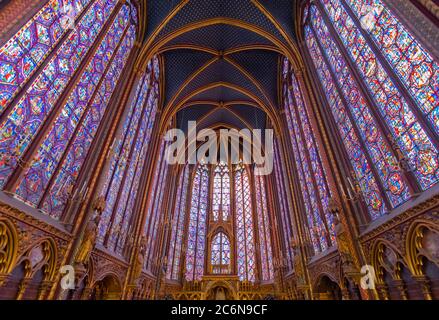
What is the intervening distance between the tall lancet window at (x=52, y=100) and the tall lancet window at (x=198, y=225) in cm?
1541

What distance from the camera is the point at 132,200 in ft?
44.4

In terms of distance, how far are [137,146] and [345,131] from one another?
1129 centimetres

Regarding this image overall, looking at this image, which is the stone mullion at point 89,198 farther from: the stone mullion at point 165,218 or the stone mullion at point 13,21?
the stone mullion at point 165,218

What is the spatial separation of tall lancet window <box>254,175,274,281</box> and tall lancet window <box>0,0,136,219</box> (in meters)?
16.2

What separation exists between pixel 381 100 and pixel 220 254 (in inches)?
725

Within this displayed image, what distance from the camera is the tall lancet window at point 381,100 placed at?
6039 millimetres

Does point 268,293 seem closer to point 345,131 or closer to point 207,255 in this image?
point 207,255

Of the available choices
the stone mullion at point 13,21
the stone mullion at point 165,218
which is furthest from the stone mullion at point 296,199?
the stone mullion at point 13,21

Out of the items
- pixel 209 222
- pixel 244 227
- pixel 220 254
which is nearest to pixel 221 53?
pixel 209 222

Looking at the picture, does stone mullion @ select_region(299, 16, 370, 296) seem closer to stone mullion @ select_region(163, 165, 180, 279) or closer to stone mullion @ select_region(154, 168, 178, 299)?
stone mullion @ select_region(154, 168, 178, 299)

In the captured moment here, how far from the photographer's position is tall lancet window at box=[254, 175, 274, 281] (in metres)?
19.4

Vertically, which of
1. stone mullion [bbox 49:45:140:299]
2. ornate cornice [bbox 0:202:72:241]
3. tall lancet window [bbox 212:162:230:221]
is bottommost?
ornate cornice [bbox 0:202:72:241]

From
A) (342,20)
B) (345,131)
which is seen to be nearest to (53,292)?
(345,131)

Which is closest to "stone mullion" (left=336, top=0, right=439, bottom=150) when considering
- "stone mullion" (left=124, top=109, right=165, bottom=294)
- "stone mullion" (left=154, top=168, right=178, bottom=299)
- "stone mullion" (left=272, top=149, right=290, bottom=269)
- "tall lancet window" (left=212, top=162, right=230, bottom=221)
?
"stone mullion" (left=272, top=149, right=290, bottom=269)
